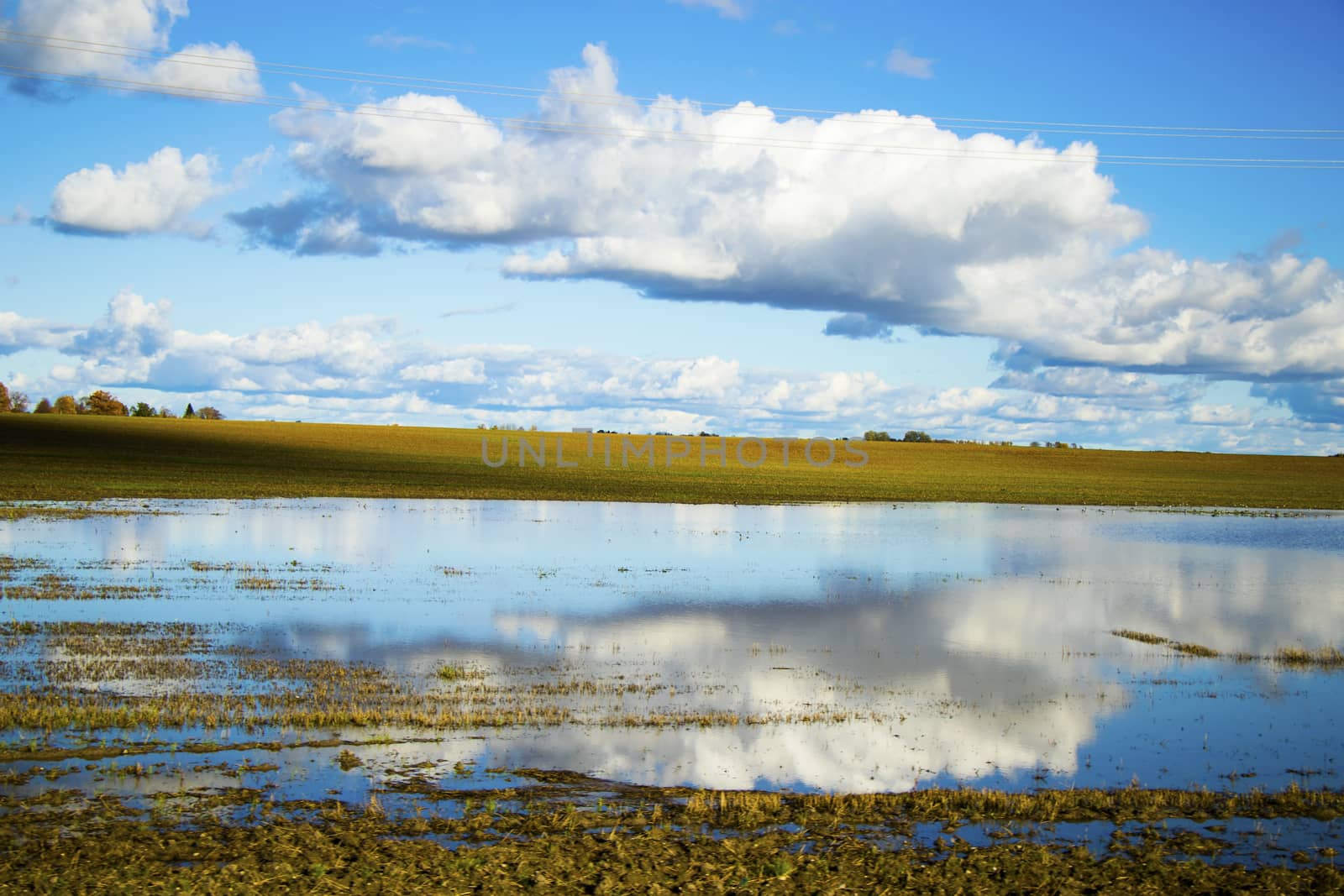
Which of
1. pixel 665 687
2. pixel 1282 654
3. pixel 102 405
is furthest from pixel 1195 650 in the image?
pixel 102 405

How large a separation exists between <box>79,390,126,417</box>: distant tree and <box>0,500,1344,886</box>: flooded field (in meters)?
139

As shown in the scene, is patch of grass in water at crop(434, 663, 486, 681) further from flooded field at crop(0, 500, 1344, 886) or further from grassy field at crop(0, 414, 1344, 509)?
grassy field at crop(0, 414, 1344, 509)

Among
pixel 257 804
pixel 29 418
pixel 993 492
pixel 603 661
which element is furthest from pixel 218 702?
pixel 29 418

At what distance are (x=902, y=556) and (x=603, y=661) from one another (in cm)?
2085

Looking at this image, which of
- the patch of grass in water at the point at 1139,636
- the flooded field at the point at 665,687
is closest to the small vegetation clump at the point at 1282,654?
the patch of grass in water at the point at 1139,636

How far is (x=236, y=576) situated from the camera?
28.0 meters

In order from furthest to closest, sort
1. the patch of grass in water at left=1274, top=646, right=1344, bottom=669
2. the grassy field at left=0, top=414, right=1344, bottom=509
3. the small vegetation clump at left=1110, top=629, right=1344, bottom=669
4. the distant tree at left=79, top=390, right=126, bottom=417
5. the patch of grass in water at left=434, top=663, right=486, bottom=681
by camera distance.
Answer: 1. the distant tree at left=79, top=390, right=126, bottom=417
2. the grassy field at left=0, top=414, right=1344, bottom=509
3. the small vegetation clump at left=1110, top=629, right=1344, bottom=669
4. the patch of grass in water at left=1274, top=646, right=1344, bottom=669
5. the patch of grass in water at left=434, top=663, right=486, bottom=681

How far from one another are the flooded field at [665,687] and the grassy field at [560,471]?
30.0 m

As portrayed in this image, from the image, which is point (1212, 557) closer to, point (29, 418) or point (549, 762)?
point (549, 762)

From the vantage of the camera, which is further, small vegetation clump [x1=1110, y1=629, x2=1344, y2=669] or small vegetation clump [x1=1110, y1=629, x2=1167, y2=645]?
small vegetation clump [x1=1110, y1=629, x2=1167, y2=645]

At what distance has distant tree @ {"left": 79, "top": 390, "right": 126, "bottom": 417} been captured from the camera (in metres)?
161

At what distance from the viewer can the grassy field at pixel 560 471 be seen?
66.4 meters

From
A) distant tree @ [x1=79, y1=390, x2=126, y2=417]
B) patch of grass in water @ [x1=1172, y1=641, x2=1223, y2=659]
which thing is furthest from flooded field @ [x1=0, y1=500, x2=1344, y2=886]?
distant tree @ [x1=79, y1=390, x2=126, y2=417]

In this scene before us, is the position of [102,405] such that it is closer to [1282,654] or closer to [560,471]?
[560,471]
